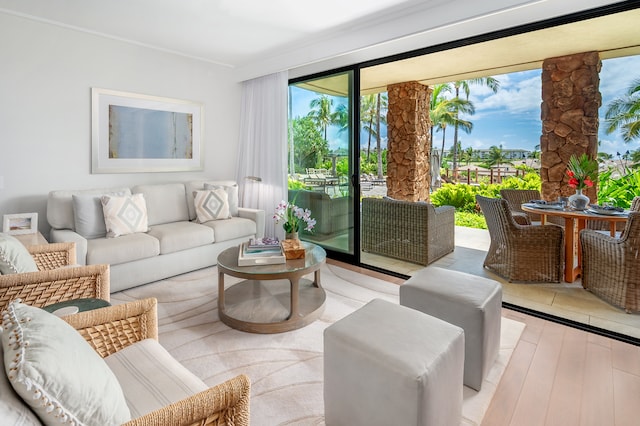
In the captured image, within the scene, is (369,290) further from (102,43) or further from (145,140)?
(102,43)

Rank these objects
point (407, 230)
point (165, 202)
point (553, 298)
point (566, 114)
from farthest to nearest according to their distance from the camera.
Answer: point (566, 114) → point (407, 230) → point (165, 202) → point (553, 298)

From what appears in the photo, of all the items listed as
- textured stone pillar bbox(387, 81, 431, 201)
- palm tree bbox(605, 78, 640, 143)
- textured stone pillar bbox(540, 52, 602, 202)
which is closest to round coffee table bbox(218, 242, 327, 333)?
textured stone pillar bbox(387, 81, 431, 201)

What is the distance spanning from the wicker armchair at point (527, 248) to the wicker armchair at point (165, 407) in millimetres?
3276

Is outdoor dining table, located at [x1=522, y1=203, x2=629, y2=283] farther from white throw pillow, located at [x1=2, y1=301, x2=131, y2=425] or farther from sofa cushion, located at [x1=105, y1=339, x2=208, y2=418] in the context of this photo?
white throw pillow, located at [x1=2, y1=301, x2=131, y2=425]

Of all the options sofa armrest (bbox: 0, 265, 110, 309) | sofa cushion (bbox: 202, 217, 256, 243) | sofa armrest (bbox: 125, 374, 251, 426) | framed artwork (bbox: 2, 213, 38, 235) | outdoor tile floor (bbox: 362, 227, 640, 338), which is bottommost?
outdoor tile floor (bbox: 362, 227, 640, 338)

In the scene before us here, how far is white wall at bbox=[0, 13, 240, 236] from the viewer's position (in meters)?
3.21

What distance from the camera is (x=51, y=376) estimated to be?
2.66ft

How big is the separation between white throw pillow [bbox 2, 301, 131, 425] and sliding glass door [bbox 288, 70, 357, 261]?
3423 millimetres

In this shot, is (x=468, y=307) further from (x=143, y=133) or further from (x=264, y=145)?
(x=143, y=133)

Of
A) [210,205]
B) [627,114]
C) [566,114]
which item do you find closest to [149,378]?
[210,205]

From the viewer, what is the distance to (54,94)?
344cm

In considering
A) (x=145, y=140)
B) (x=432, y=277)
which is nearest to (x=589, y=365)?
(x=432, y=277)

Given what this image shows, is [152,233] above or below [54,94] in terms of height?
below

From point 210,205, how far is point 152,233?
751 mm
